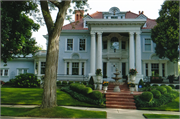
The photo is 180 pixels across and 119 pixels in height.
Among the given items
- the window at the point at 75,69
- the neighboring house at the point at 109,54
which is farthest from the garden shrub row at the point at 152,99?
the window at the point at 75,69

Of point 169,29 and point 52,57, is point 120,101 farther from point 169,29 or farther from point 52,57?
point 169,29

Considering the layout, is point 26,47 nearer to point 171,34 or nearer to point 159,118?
point 159,118

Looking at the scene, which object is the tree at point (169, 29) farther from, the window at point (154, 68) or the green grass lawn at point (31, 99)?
the green grass lawn at point (31, 99)

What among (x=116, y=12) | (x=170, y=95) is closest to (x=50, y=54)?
(x=170, y=95)

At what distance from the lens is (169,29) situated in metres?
16.6

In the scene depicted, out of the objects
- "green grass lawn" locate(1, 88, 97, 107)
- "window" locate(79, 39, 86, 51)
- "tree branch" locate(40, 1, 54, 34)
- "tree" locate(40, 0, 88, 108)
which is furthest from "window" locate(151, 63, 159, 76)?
"tree branch" locate(40, 1, 54, 34)

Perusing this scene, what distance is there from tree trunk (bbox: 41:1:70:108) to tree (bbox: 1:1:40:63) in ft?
12.5

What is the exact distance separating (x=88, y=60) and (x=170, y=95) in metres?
11.7

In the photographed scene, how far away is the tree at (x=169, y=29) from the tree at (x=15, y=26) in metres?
13.4

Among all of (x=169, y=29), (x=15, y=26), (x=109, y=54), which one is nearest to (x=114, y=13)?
(x=109, y=54)

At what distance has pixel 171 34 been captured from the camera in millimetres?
16438

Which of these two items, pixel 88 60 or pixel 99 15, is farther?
pixel 99 15

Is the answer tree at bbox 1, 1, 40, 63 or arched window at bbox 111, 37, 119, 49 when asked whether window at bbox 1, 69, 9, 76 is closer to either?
tree at bbox 1, 1, 40, 63

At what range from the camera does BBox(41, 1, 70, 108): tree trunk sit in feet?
27.6
